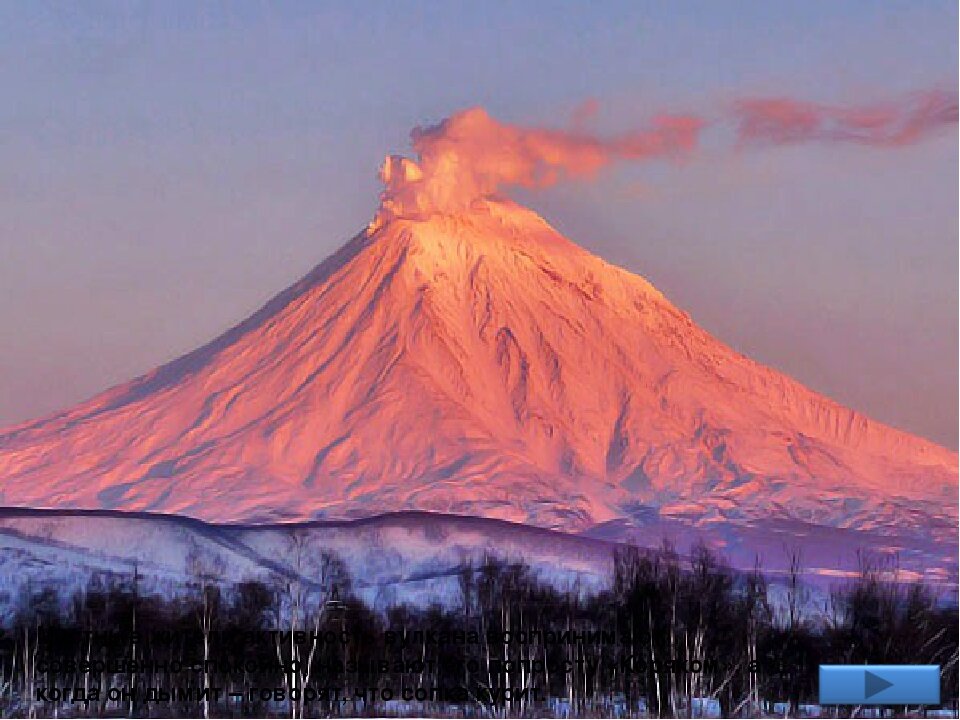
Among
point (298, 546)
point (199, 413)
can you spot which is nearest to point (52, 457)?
point (199, 413)

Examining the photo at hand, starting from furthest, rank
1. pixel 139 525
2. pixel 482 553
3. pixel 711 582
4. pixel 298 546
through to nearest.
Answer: pixel 139 525, pixel 482 553, pixel 298 546, pixel 711 582

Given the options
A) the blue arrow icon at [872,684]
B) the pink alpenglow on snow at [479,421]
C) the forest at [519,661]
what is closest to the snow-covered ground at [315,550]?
the pink alpenglow on snow at [479,421]

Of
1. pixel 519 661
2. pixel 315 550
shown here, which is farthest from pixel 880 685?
pixel 315 550

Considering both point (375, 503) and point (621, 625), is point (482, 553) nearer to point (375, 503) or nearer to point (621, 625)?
point (375, 503)

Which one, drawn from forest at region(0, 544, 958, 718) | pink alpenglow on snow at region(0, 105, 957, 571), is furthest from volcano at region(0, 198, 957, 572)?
forest at region(0, 544, 958, 718)

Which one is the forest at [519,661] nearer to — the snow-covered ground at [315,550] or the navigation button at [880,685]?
the navigation button at [880,685]

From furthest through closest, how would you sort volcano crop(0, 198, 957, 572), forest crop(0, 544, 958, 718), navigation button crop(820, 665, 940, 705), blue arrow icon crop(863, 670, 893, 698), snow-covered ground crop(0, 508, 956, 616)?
volcano crop(0, 198, 957, 572), snow-covered ground crop(0, 508, 956, 616), forest crop(0, 544, 958, 718), blue arrow icon crop(863, 670, 893, 698), navigation button crop(820, 665, 940, 705)

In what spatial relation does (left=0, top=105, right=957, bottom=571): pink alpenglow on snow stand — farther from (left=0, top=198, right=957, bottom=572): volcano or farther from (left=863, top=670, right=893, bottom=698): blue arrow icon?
(left=863, top=670, right=893, bottom=698): blue arrow icon

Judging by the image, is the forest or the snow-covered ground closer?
the forest

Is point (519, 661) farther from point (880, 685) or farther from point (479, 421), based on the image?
point (479, 421)
